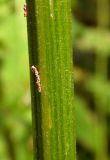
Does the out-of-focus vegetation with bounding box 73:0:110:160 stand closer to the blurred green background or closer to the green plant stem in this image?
the blurred green background

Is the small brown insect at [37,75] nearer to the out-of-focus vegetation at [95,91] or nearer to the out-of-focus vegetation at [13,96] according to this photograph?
the out-of-focus vegetation at [13,96]

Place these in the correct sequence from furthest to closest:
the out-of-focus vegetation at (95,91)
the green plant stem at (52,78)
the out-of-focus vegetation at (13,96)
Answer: the out-of-focus vegetation at (95,91) → the out-of-focus vegetation at (13,96) → the green plant stem at (52,78)

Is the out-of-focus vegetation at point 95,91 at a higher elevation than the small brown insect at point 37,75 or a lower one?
lower

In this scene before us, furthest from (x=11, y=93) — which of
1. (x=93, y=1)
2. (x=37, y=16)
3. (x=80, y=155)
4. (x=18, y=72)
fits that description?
(x=93, y=1)

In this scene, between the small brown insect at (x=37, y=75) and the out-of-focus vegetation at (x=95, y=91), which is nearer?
the small brown insect at (x=37, y=75)

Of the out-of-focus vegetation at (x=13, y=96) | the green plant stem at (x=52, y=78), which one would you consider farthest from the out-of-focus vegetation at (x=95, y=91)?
the green plant stem at (x=52, y=78)

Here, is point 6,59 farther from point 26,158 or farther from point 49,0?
point 49,0

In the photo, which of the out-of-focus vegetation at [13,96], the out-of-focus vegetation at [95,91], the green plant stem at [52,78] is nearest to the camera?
the green plant stem at [52,78]
